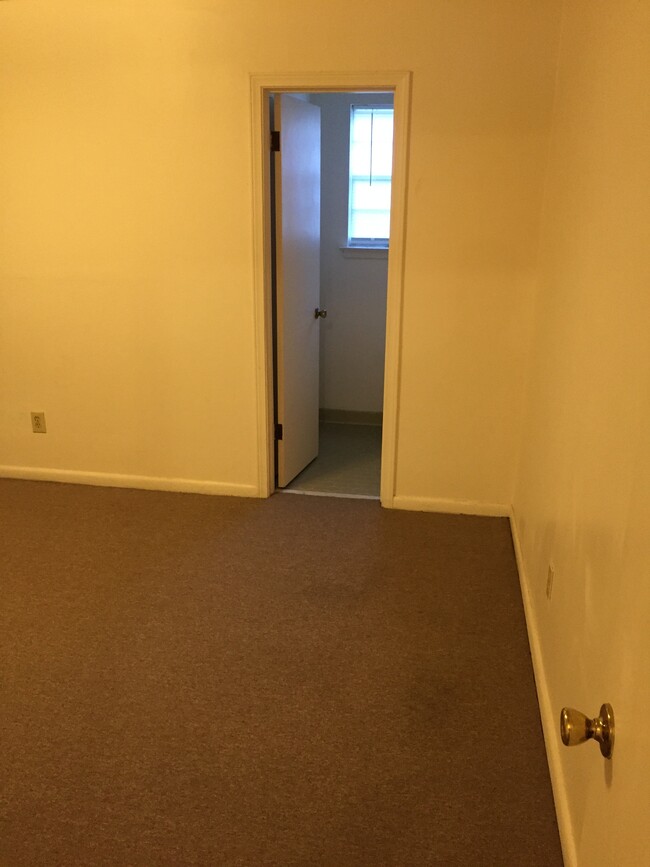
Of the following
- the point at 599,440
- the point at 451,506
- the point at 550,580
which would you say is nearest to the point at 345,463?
the point at 451,506

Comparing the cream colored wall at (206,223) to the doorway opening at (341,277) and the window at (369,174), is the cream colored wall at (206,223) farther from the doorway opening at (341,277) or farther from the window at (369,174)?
the window at (369,174)

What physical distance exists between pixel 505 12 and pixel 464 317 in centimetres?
130

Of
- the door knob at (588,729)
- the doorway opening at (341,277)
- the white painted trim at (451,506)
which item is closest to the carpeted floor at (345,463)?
the doorway opening at (341,277)

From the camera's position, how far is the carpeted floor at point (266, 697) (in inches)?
66.6

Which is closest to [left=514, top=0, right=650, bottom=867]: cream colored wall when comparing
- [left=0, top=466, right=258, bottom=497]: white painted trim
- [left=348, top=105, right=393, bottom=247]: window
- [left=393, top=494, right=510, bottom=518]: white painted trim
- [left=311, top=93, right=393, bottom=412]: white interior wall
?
[left=393, top=494, right=510, bottom=518]: white painted trim

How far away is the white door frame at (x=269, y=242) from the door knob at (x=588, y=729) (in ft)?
8.39

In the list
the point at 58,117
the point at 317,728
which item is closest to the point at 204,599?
the point at 317,728

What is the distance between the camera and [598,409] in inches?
63.8

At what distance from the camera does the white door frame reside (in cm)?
307

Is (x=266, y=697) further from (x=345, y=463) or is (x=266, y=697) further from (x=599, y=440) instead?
(x=345, y=463)

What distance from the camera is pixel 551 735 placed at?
1.94 m

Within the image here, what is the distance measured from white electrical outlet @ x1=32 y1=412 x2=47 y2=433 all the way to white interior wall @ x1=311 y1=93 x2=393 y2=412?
2.06 metres

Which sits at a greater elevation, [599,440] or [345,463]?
[599,440]

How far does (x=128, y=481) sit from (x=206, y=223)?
150 centimetres
